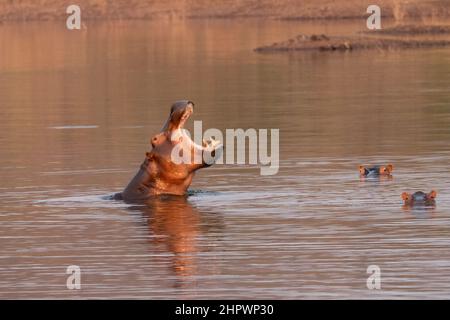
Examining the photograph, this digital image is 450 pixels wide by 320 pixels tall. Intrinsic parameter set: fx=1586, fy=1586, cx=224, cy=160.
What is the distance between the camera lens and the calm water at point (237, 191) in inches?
507

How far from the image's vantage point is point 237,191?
1811 cm

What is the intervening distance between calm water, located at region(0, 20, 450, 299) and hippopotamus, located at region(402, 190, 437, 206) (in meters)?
0.16

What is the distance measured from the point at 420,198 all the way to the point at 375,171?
7.23 ft

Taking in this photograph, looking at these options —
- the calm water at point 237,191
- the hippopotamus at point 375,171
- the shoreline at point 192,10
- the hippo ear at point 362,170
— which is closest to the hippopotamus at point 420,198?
the calm water at point 237,191

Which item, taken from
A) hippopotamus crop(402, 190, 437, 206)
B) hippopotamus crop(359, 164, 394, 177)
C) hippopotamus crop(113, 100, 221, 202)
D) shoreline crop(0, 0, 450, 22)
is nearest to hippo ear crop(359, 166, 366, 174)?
hippopotamus crop(359, 164, 394, 177)

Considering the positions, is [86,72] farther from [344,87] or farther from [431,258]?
[431,258]

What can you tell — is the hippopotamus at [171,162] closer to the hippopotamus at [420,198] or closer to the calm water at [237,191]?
→ the calm water at [237,191]

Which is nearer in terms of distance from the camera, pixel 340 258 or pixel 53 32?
pixel 340 258

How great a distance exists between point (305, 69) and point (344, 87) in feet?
19.8

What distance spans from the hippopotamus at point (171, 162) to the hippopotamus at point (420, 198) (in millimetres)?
2124

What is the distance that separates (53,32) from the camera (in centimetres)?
6469

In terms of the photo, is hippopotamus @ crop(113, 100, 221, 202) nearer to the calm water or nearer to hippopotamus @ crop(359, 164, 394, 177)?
the calm water

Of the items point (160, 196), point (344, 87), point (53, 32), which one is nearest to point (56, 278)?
point (160, 196)

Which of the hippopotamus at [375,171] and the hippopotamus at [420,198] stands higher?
the hippopotamus at [375,171]
